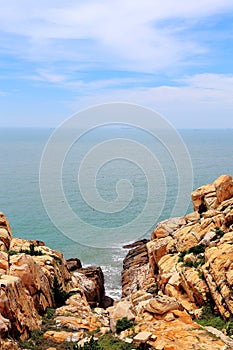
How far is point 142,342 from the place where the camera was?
19266 millimetres

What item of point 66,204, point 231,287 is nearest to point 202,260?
point 231,287

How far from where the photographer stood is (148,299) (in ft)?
90.4

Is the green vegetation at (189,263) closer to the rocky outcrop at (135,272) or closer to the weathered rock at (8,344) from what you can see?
the rocky outcrop at (135,272)

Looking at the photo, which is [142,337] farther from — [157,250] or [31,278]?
[157,250]

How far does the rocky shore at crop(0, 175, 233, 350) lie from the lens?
19.8 m

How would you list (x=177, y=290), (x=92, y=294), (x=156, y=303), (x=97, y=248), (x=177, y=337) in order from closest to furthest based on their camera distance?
(x=177, y=337)
(x=156, y=303)
(x=177, y=290)
(x=92, y=294)
(x=97, y=248)

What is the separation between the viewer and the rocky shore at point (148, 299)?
19.8 meters

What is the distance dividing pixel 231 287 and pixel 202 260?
6.79 m

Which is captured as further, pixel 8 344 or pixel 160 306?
pixel 160 306

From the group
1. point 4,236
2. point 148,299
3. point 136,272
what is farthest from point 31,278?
point 136,272

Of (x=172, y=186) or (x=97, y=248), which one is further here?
(x=172, y=186)

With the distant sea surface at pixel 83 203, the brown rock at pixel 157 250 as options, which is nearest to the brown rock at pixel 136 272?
the brown rock at pixel 157 250

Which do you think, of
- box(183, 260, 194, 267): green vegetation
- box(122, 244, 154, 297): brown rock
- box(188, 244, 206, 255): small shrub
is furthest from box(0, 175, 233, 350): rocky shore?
box(122, 244, 154, 297): brown rock

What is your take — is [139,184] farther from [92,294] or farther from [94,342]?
[94,342]
